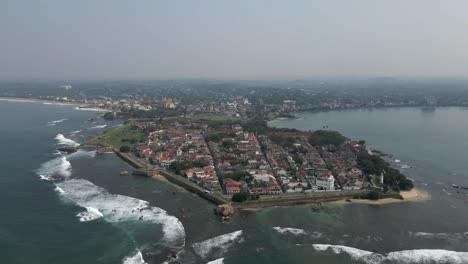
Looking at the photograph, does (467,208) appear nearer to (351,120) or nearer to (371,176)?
(371,176)

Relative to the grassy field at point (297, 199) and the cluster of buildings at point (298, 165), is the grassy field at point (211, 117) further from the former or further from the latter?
the grassy field at point (297, 199)

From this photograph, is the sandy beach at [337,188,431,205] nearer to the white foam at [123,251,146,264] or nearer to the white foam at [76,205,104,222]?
the white foam at [123,251,146,264]

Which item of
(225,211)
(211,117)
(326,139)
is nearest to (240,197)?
(225,211)

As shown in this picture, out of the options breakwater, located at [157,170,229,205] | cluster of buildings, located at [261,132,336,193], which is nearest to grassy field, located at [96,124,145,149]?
breakwater, located at [157,170,229,205]

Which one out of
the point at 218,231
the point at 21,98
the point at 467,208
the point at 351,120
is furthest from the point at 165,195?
the point at 21,98

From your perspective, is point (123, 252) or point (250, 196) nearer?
point (123, 252)

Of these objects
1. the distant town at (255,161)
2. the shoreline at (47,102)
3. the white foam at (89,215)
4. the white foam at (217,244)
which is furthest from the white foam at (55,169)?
the shoreline at (47,102)
